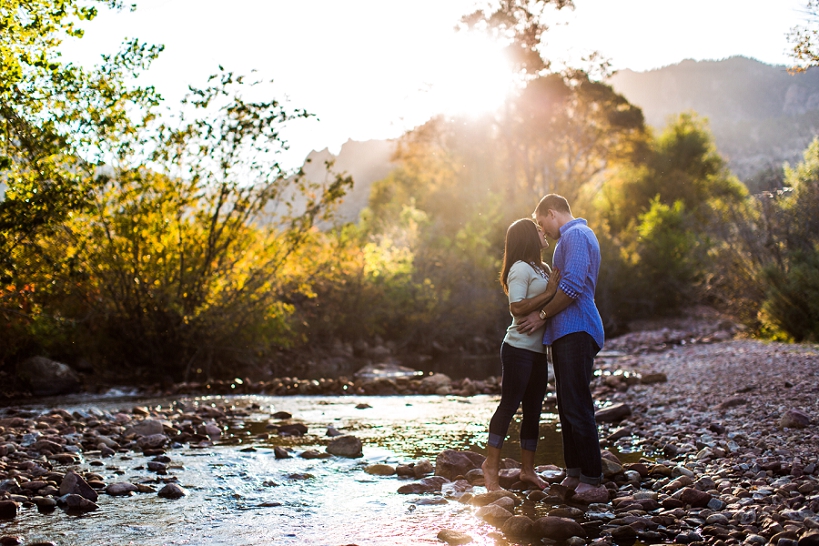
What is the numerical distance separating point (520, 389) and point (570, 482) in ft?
2.81

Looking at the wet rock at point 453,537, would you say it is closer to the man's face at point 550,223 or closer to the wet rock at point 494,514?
the wet rock at point 494,514

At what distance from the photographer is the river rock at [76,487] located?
5.36 meters

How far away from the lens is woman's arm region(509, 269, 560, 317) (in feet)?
17.9

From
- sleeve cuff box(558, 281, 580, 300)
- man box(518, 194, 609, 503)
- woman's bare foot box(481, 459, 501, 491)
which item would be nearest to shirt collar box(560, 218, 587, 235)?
man box(518, 194, 609, 503)

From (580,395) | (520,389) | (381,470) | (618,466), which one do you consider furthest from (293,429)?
(580,395)

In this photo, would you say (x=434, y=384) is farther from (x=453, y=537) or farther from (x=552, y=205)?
(x=453, y=537)

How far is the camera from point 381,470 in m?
6.45

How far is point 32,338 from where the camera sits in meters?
13.5

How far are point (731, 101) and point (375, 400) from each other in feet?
499

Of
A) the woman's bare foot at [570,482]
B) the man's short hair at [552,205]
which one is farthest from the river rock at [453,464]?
the man's short hair at [552,205]

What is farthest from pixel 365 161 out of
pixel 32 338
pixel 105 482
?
pixel 105 482

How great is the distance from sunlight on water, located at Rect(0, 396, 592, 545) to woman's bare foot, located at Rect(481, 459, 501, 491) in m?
0.37

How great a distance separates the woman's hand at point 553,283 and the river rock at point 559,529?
5.68 feet

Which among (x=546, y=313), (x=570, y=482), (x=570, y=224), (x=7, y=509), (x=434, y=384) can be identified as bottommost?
(x=434, y=384)
